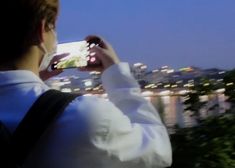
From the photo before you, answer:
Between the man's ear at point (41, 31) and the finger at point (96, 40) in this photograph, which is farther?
the finger at point (96, 40)

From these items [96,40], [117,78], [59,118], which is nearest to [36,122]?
[59,118]

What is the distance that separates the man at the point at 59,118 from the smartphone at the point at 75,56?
17 centimetres

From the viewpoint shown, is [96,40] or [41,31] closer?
[41,31]

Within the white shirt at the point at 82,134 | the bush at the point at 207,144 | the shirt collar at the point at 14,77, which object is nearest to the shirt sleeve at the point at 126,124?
the white shirt at the point at 82,134

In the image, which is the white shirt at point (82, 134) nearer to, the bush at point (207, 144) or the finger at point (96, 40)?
the finger at point (96, 40)

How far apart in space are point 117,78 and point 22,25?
289 mm

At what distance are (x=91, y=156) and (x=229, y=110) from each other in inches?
84.7

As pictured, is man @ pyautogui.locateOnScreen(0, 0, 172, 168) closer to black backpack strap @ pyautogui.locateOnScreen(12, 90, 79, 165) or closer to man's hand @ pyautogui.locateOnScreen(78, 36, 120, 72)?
black backpack strap @ pyautogui.locateOnScreen(12, 90, 79, 165)

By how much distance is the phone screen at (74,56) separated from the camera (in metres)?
1.56

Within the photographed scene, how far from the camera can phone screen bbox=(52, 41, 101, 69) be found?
1.56m

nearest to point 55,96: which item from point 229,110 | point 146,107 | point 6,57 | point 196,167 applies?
point 6,57

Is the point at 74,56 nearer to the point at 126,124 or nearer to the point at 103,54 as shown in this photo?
the point at 103,54

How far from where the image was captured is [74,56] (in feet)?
5.23

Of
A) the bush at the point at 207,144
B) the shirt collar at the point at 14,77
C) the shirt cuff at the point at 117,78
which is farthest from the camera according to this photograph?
the bush at the point at 207,144
